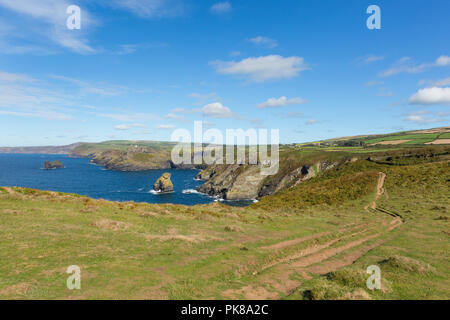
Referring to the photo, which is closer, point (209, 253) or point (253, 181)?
point (209, 253)

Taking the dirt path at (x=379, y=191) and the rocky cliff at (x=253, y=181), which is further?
the rocky cliff at (x=253, y=181)

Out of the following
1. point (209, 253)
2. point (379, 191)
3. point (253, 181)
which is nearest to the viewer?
point (209, 253)

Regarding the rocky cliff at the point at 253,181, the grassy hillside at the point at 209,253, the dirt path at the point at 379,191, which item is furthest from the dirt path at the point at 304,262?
the rocky cliff at the point at 253,181

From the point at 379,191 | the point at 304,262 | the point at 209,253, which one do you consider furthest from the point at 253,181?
the point at 209,253

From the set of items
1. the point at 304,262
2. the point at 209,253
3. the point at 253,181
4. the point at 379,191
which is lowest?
the point at 253,181

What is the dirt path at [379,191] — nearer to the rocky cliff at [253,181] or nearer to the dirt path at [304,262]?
the dirt path at [304,262]

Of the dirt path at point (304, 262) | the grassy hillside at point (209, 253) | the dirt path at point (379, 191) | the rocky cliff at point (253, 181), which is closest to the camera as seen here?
the grassy hillside at point (209, 253)

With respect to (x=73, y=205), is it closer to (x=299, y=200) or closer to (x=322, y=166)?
(x=299, y=200)

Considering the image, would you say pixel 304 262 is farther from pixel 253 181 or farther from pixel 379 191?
pixel 253 181
